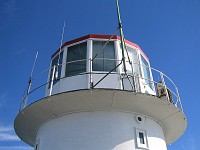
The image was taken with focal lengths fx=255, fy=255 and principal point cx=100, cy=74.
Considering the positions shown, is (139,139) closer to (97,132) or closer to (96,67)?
(97,132)

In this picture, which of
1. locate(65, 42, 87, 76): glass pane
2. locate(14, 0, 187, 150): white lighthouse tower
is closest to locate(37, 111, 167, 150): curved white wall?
locate(14, 0, 187, 150): white lighthouse tower

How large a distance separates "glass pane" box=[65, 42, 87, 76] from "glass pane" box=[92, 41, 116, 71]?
1.35 feet

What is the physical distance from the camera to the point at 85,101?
806 centimetres

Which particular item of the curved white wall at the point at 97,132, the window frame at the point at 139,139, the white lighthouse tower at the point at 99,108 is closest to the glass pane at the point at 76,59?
the white lighthouse tower at the point at 99,108

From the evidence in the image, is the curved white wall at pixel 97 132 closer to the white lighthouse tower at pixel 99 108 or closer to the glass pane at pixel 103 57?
the white lighthouse tower at pixel 99 108

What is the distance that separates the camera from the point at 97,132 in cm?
774

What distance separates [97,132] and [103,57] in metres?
2.91

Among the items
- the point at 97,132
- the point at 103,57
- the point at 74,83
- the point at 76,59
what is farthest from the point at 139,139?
the point at 76,59

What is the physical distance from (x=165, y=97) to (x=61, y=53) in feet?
14.8

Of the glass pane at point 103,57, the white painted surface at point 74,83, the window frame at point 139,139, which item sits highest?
the glass pane at point 103,57

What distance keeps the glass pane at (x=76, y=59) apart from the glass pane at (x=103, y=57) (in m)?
0.41

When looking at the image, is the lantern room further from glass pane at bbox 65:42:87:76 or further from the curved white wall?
the curved white wall

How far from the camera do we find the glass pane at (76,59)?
30.3ft

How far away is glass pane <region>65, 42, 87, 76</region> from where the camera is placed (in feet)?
30.3
